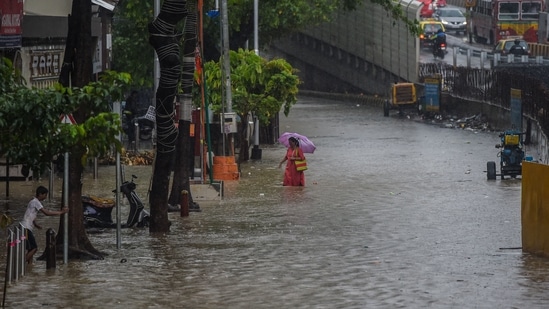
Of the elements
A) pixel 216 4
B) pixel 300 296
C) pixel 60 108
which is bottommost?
pixel 300 296

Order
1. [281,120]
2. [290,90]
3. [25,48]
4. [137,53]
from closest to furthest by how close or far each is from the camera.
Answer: [25,48] → [290,90] → [137,53] → [281,120]

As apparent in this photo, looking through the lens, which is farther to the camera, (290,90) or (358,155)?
(358,155)

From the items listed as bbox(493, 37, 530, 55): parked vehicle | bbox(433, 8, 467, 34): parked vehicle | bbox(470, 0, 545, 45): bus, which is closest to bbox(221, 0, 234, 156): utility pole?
bbox(493, 37, 530, 55): parked vehicle

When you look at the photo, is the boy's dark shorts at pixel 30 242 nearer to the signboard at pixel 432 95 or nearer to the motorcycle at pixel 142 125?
the motorcycle at pixel 142 125

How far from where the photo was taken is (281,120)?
55.2m

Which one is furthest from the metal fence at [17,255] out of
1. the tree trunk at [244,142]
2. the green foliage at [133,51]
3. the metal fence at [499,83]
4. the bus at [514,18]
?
the bus at [514,18]

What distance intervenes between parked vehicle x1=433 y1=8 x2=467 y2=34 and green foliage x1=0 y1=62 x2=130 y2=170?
7452 centimetres

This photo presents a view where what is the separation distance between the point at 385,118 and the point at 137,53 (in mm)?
15248

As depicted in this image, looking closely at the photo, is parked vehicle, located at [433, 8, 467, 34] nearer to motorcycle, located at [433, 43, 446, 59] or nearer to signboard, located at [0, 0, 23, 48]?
motorcycle, located at [433, 43, 446, 59]

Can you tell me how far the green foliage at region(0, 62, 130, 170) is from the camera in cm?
1361

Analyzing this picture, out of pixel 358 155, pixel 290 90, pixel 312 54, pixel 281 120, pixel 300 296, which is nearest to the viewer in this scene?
pixel 300 296

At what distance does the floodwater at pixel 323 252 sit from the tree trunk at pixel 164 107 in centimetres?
50

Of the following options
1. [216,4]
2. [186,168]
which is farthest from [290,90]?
[186,168]

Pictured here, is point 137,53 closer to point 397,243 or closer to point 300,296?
point 397,243
